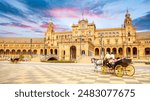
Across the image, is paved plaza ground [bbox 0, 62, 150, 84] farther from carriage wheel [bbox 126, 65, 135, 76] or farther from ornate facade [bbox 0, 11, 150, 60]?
ornate facade [bbox 0, 11, 150, 60]

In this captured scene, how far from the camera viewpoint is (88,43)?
37594 mm

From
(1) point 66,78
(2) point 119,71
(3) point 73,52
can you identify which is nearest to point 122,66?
(2) point 119,71

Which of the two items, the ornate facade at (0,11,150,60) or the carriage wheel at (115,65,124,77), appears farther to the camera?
the ornate facade at (0,11,150,60)

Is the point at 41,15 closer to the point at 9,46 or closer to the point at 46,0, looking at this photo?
the point at 46,0

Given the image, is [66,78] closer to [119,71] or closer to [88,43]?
[119,71]

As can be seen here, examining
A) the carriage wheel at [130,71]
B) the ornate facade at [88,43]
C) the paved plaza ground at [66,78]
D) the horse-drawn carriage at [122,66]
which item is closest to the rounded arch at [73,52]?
the ornate facade at [88,43]

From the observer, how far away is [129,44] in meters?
45.9

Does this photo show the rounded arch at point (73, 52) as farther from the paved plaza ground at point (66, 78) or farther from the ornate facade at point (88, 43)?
the paved plaza ground at point (66, 78)

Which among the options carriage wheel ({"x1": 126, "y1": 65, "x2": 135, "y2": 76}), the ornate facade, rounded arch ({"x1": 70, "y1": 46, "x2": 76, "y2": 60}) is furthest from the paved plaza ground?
rounded arch ({"x1": 70, "y1": 46, "x2": 76, "y2": 60})

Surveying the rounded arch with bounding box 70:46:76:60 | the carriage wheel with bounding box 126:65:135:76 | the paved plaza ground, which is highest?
the rounded arch with bounding box 70:46:76:60

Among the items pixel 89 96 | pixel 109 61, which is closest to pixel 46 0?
pixel 109 61

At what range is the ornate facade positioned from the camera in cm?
3783

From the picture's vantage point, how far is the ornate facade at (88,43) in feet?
124

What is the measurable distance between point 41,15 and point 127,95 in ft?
17.4
